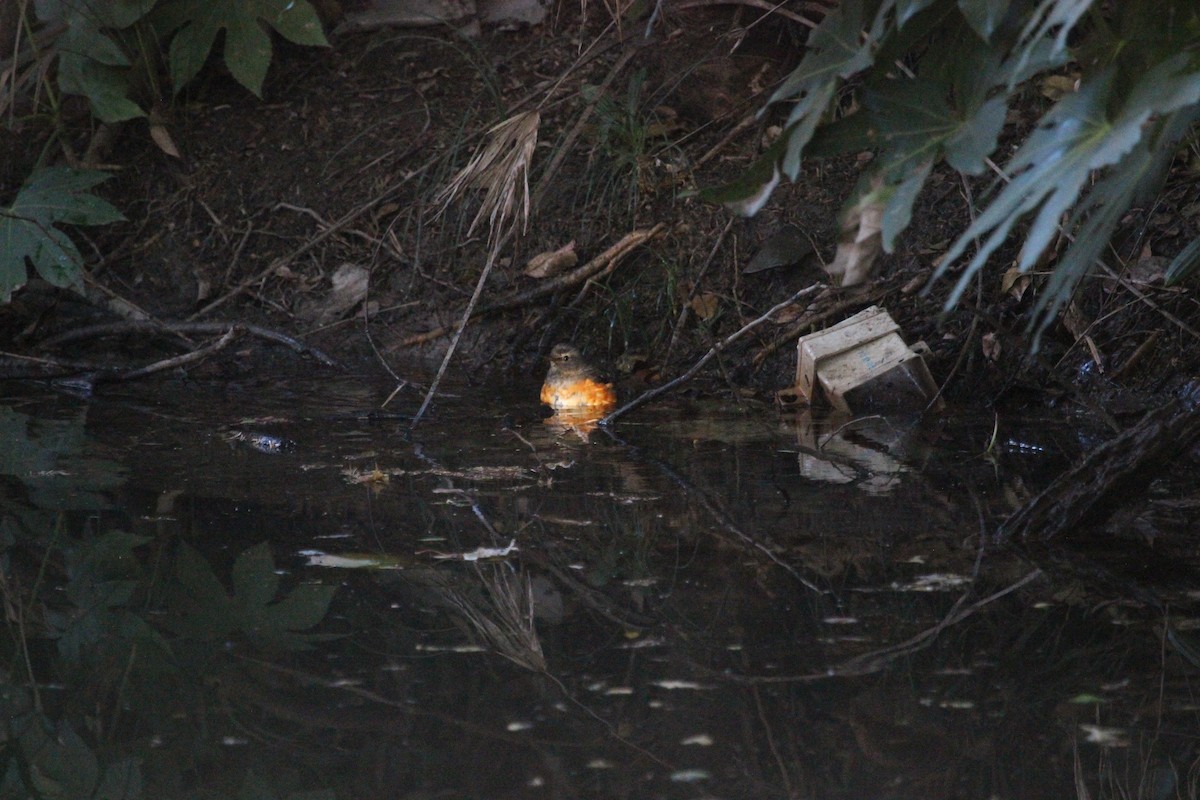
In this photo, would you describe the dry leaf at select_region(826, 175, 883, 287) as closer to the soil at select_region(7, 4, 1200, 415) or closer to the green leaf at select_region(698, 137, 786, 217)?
the green leaf at select_region(698, 137, 786, 217)

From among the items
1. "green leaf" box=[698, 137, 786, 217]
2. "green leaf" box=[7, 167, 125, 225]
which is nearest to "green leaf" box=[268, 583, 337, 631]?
"green leaf" box=[698, 137, 786, 217]

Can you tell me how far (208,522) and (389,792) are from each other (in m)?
1.11

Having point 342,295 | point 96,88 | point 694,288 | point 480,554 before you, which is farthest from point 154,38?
point 480,554

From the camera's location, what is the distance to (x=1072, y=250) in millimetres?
1534

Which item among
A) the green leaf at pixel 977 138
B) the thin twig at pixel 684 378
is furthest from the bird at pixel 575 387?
the green leaf at pixel 977 138

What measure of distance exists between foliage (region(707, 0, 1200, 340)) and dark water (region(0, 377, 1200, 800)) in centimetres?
52

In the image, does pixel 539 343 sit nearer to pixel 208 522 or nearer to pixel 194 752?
pixel 208 522

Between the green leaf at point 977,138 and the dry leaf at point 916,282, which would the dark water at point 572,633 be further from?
the dry leaf at point 916,282

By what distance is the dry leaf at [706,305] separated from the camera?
3.89 m

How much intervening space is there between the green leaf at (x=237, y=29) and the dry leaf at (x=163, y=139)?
28cm

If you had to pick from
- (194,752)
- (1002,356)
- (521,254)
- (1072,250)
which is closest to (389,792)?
(194,752)

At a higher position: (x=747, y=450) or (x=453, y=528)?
(x=453, y=528)

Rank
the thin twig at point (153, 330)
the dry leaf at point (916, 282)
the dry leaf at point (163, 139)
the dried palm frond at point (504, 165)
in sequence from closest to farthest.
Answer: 1. the dried palm frond at point (504, 165)
2. the dry leaf at point (916, 282)
3. the thin twig at point (153, 330)
4. the dry leaf at point (163, 139)

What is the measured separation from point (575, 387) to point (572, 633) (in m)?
1.66
